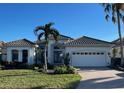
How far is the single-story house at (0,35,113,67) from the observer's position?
3086 centimetres

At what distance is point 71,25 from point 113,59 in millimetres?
6814

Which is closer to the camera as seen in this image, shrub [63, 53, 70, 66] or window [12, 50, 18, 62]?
shrub [63, 53, 70, 66]

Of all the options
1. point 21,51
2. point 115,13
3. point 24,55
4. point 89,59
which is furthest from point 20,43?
point 115,13

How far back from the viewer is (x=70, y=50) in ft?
104

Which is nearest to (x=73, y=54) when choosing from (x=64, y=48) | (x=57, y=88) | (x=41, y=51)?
(x=64, y=48)

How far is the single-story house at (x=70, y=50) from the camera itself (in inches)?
1215

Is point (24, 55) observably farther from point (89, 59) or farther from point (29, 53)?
point (89, 59)

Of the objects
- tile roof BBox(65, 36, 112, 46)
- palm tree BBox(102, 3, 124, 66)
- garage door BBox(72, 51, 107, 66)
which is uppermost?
palm tree BBox(102, 3, 124, 66)

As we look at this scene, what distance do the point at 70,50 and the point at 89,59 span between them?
8.01 ft

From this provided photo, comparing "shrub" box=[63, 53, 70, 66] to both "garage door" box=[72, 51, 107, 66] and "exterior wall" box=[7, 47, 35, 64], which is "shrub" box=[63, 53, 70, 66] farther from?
"exterior wall" box=[7, 47, 35, 64]

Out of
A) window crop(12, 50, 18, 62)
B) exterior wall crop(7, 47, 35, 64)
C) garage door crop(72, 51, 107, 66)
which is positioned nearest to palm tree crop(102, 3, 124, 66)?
garage door crop(72, 51, 107, 66)
